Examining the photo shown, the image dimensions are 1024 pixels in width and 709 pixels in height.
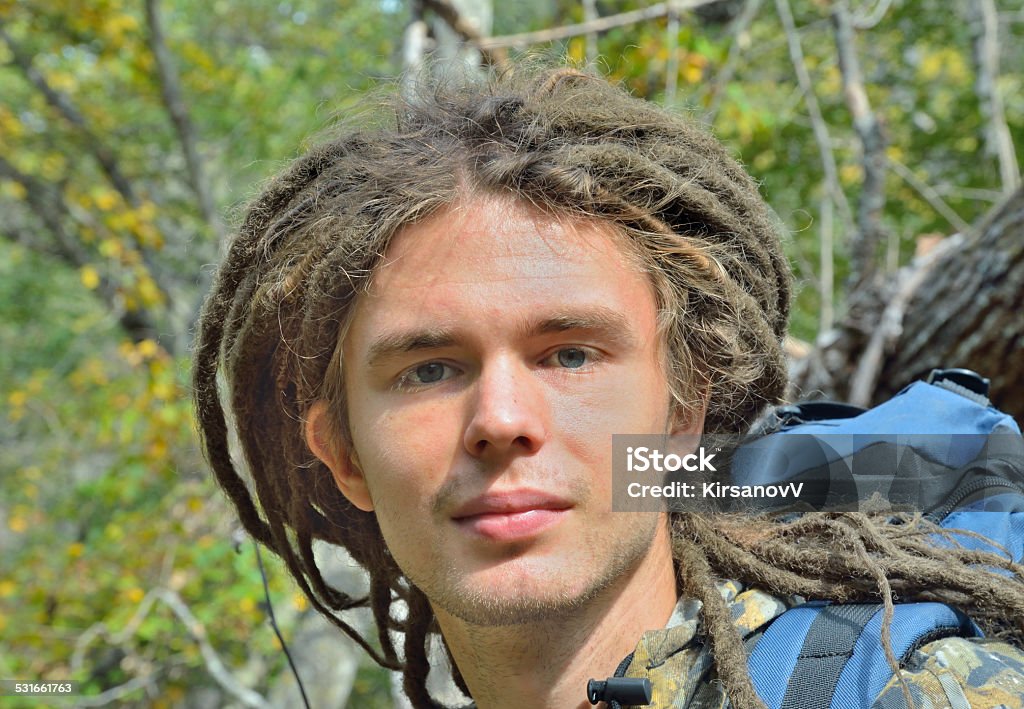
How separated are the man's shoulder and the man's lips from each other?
0.57 m

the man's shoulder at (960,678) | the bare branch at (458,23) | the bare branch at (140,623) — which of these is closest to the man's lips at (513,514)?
the man's shoulder at (960,678)

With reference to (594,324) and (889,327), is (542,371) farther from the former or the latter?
(889,327)

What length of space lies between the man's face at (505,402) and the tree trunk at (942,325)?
1189mm

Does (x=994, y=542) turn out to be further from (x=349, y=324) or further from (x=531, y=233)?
(x=349, y=324)

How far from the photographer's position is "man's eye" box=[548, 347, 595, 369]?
5.68ft

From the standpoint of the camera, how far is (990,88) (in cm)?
435

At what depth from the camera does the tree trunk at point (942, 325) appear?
292cm

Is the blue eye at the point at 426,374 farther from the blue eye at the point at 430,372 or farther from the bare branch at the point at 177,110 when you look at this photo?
the bare branch at the point at 177,110

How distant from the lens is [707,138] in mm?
2043

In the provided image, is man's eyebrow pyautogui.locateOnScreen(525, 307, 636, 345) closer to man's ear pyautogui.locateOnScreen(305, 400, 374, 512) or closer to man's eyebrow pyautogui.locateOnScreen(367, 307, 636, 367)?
man's eyebrow pyautogui.locateOnScreen(367, 307, 636, 367)

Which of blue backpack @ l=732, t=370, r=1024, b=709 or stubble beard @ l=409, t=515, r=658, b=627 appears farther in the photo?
stubble beard @ l=409, t=515, r=658, b=627

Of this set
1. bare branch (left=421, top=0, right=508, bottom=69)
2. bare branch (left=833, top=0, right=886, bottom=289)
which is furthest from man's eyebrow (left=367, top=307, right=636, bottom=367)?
bare branch (left=421, top=0, right=508, bottom=69)

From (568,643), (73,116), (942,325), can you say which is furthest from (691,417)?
(73,116)

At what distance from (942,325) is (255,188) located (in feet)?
7.09
